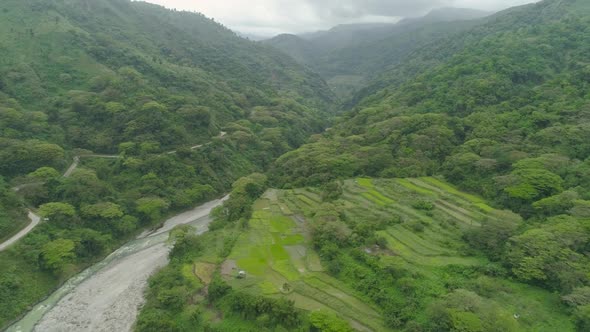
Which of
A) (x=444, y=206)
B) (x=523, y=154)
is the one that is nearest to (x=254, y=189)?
(x=444, y=206)

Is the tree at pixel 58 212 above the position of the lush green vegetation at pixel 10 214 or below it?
below

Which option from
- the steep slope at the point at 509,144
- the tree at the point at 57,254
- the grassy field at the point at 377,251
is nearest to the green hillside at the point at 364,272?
the grassy field at the point at 377,251

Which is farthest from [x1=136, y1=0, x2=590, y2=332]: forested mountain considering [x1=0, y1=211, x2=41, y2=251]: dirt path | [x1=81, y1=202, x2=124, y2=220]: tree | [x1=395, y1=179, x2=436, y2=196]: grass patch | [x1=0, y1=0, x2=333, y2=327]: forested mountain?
[x1=0, y1=211, x2=41, y2=251]: dirt path

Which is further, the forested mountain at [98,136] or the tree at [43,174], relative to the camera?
the tree at [43,174]

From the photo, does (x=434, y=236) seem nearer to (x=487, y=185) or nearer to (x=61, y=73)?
(x=487, y=185)

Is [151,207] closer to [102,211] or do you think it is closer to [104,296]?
[102,211]

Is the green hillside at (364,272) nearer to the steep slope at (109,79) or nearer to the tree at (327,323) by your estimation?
the tree at (327,323)

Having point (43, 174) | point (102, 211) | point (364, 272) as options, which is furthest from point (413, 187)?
point (43, 174)
